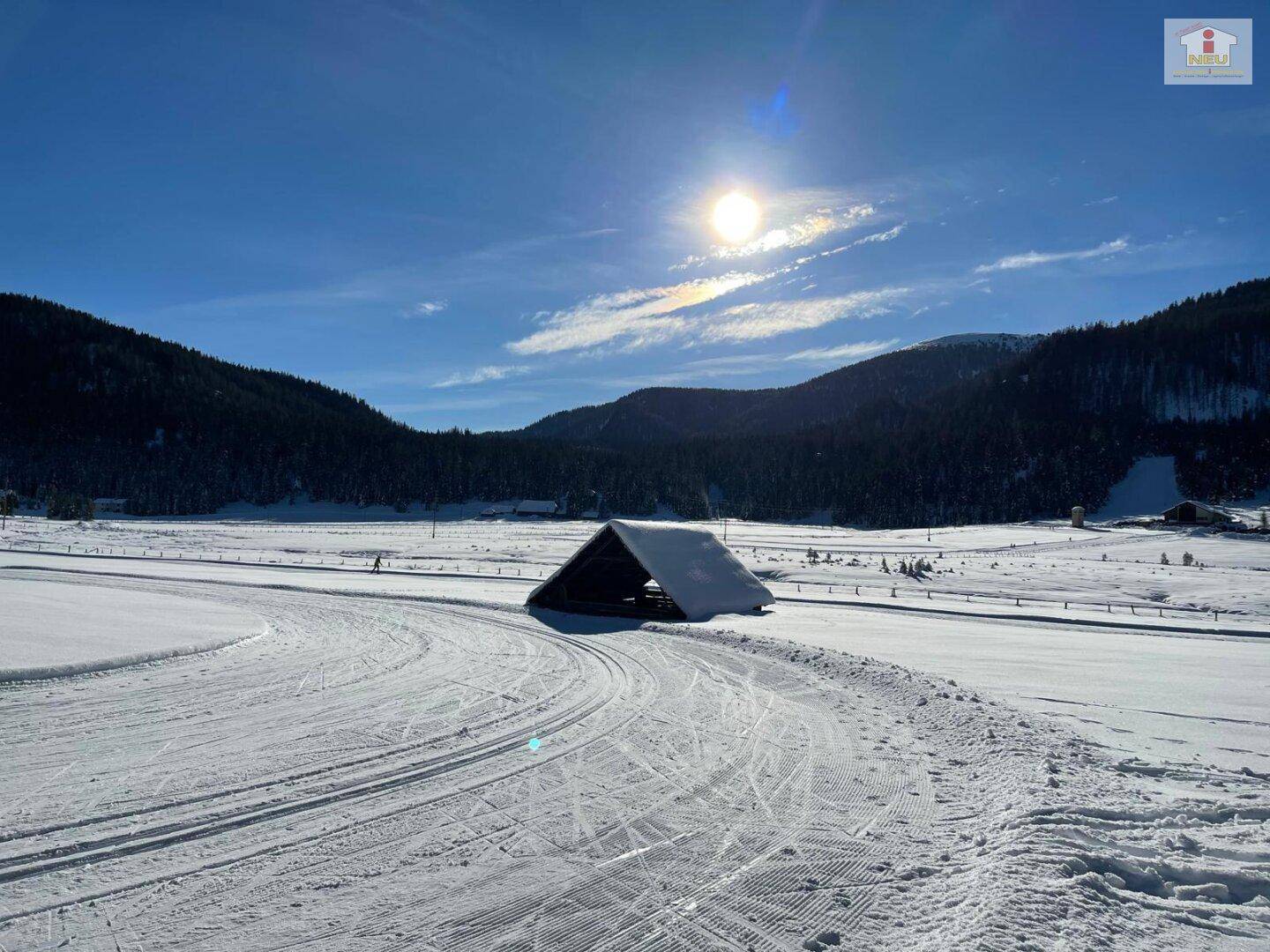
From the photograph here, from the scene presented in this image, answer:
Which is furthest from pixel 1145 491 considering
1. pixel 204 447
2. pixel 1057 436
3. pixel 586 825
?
pixel 204 447

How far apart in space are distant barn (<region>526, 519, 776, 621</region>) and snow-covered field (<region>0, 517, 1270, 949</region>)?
2.81 metres

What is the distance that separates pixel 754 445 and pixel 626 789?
490 ft

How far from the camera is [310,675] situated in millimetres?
11234

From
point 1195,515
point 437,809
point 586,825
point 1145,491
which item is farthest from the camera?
point 1145,491

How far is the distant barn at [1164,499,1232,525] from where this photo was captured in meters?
67.1

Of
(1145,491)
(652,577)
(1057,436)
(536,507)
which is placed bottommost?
(652,577)

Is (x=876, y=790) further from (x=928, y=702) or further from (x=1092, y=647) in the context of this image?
(x=1092, y=647)

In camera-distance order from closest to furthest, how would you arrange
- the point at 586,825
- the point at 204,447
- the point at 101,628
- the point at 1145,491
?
the point at 586,825 → the point at 101,628 → the point at 1145,491 → the point at 204,447

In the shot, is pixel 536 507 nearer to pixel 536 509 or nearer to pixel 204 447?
pixel 536 509

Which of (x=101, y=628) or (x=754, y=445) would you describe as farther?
(x=754, y=445)

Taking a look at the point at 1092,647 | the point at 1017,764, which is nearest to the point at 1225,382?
the point at 1092,647

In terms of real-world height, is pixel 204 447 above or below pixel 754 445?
below

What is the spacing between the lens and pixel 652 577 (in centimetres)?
1880

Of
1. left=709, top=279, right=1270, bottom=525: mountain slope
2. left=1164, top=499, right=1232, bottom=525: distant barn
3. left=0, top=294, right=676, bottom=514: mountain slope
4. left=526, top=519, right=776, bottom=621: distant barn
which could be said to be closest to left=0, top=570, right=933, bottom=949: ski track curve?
left=526, top=519, right=776, bottom=621: distant barn
